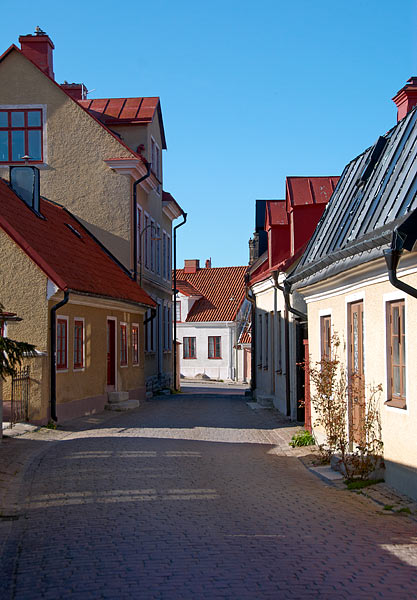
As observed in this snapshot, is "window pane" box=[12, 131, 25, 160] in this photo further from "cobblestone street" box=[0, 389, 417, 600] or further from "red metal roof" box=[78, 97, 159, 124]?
"cobblestone street" box=[0, 389, 417, 600]

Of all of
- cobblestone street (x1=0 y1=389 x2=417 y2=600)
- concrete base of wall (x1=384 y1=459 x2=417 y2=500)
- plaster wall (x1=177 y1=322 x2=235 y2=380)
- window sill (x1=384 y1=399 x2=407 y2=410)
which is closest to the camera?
cobblestone street (x1=0 y1=389 x2=417 y2=600)

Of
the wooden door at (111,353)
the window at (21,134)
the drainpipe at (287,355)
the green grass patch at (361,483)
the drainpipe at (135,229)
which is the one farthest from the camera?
the drainpipe at (135,229)

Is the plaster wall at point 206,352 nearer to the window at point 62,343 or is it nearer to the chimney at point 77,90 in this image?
the chimney at point 77,90

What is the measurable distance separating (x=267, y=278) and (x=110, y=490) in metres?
12.6

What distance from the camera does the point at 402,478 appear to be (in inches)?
352

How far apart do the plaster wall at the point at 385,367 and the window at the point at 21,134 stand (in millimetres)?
17210

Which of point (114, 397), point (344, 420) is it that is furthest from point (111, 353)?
point (344, 420)

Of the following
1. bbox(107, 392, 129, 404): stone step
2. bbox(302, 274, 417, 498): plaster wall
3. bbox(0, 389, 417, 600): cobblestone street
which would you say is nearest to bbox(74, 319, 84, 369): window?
bbox(107, 392, 129, 404): stone step

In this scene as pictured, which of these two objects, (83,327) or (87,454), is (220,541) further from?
(83,327)

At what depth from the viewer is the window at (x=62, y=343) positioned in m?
17.1

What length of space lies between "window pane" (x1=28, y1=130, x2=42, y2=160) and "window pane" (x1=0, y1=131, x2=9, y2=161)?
0.75 metres

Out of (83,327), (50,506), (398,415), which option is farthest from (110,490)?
(83,327)

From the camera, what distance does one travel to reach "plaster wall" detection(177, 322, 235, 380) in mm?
55062

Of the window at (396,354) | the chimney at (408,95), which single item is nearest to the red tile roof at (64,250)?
the chimney at (408,95)
